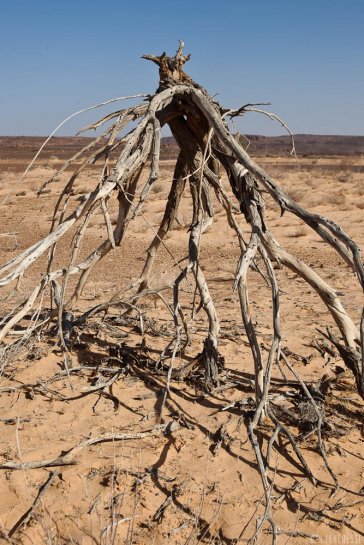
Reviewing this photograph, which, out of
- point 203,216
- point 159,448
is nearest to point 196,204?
point 203,216

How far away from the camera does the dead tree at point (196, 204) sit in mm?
2771

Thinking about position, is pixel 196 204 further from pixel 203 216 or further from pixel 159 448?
pixel 159 448

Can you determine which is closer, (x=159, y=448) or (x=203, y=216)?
(x=159, y=448)

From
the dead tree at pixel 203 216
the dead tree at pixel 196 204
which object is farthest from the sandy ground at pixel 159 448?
the dead tree at pixel 196 204

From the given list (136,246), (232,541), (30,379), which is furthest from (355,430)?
(136,246)

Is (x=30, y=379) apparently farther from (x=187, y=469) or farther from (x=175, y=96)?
(x=175, y=96)

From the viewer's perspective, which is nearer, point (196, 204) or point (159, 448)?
point (159, 448)

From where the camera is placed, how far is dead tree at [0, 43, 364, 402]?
2.77 metres

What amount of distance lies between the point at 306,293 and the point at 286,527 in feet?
12.4

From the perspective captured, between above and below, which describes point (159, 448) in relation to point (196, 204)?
below

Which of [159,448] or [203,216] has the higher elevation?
[203,216]

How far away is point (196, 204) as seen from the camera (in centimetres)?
371

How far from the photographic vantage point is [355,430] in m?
3.36

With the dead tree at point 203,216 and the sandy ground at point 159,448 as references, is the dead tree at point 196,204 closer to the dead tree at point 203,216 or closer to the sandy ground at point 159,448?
the dead tree at point 203,216
